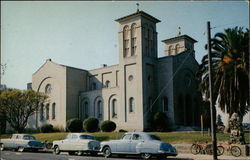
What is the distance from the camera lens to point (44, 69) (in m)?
53.9

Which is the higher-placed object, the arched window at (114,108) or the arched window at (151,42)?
the arched window at (151,42)

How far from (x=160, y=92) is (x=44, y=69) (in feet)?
72.4

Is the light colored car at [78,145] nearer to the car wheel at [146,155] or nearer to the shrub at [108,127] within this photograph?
the car wheel at [146,155]

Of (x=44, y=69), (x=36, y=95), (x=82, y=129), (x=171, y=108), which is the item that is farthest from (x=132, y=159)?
(x=44, y=69)

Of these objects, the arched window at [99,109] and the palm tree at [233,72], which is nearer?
the palm tree at [233,72]

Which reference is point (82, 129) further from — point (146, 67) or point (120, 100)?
point (146, 67)

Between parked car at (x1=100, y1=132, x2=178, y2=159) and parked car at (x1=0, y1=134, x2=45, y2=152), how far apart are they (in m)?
8.09

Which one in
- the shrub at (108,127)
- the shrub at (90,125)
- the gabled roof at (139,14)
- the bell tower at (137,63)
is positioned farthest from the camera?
the gabled roof at (139,14)

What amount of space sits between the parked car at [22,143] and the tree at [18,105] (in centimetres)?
1753

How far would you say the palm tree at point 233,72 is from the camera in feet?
97.6

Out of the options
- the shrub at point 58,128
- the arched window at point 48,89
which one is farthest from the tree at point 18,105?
the arched window at point 48,89

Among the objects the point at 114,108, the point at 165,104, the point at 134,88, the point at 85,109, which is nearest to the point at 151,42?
the point at 134,88

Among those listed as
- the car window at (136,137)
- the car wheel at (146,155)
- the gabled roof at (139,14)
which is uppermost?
the gabled roof at (139,14)

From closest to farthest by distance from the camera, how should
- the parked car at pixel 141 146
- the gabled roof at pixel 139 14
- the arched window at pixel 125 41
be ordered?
1. the parked car at pixel 141 146
2. the gabled roof at pixel 139 14
3. the arched window at pixel 125 41
